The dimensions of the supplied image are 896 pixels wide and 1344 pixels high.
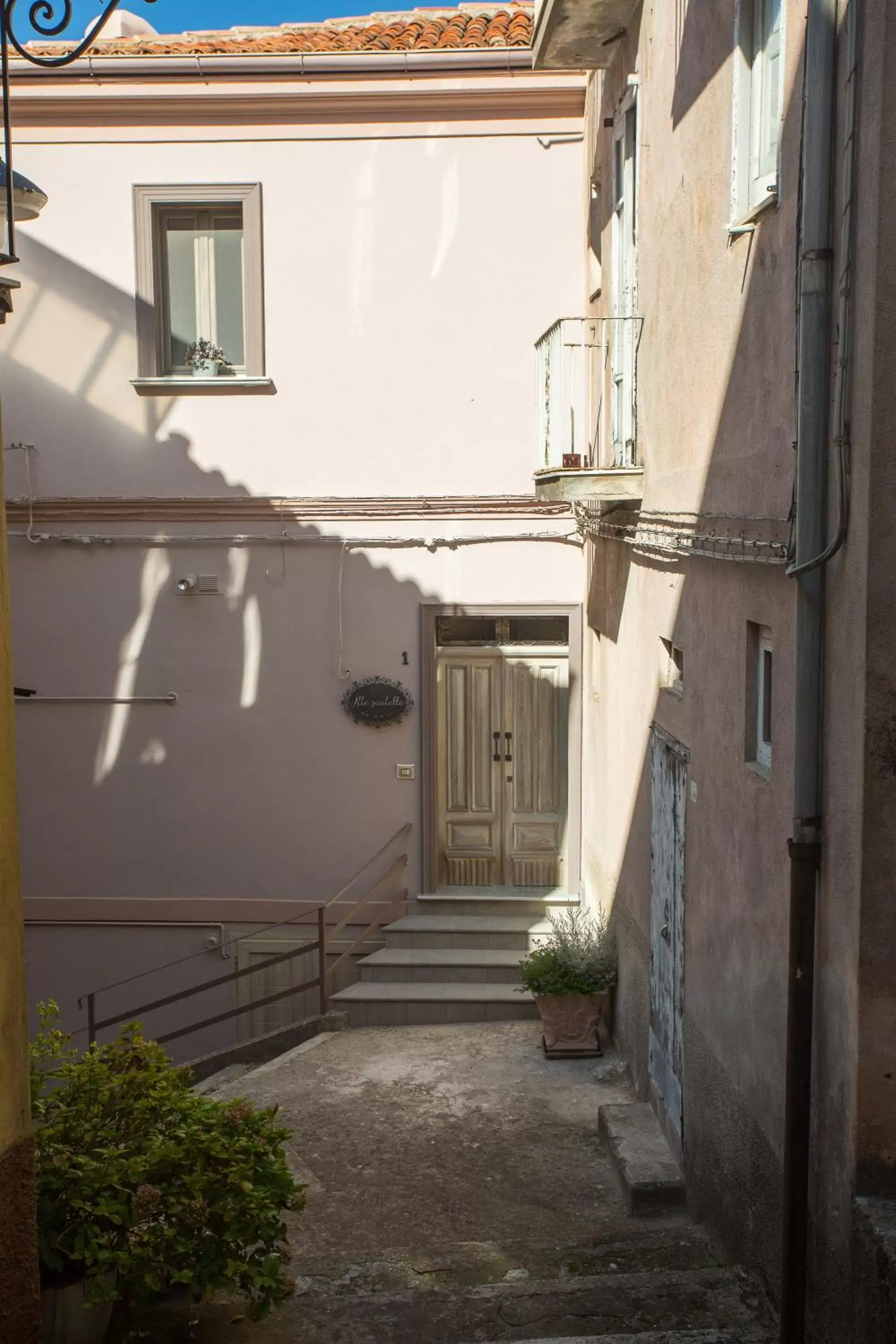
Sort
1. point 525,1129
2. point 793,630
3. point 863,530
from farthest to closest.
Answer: point 525,1129 < point 793,630 < point 863,530

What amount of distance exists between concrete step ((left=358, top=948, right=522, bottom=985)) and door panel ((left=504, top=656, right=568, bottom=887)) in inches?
44.4

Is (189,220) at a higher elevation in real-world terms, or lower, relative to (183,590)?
higher

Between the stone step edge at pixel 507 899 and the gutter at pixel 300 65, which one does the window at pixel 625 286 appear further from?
the stone step edge at pixel 507 899

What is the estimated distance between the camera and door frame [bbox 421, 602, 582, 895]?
12695mm

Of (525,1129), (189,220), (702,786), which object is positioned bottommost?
(525,1129)

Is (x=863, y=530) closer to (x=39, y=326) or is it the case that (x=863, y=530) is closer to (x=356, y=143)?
(x=356, y=143)

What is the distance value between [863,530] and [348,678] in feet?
27.6

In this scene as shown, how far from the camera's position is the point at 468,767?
42.9 feet

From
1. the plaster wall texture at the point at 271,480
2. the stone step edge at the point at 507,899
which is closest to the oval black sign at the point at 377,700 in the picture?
the plaster wall texture at the point at 271,480

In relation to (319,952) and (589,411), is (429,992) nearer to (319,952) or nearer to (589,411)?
(319,952)

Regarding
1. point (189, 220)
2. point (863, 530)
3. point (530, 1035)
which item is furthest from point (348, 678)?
point (863, 530)

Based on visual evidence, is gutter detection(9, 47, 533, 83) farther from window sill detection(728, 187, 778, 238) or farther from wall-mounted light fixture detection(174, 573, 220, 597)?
window sill detection(728, 187, 778, 238)

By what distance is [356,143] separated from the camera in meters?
12.3

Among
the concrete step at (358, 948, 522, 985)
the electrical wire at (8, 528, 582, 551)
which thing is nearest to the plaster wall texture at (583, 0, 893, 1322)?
the concrete step at (358, 948, 522, 985)
